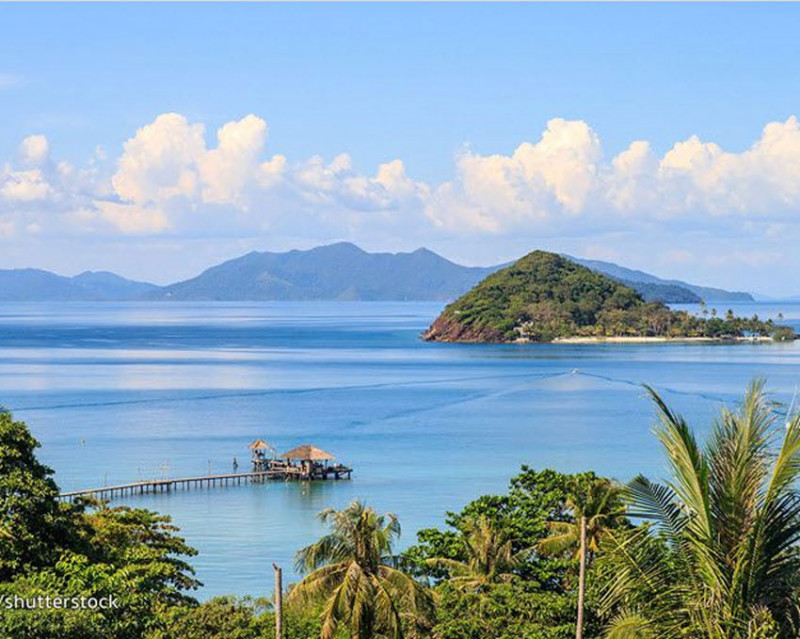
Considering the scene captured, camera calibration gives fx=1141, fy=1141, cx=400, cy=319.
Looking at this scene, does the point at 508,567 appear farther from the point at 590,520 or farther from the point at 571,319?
the point at 571,319

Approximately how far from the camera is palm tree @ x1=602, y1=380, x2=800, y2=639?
24.3 feet

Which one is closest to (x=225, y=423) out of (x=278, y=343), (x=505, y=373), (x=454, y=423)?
(x=454, y=423)

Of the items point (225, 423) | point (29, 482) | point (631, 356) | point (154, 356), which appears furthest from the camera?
point (631, 356)

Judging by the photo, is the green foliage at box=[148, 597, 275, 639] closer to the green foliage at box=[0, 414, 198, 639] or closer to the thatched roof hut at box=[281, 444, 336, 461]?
the green foliage at box=[0, 414, 198, 639]

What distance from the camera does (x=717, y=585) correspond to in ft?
24.6

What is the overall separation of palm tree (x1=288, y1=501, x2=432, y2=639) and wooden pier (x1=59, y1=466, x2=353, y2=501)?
29715mm

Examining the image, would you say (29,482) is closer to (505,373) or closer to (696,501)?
(696,501)

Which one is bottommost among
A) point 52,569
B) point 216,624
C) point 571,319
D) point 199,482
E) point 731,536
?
point 199,482

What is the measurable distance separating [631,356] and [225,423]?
74.7 m

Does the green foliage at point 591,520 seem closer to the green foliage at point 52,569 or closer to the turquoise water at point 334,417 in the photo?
the turquoise water at point 334,417

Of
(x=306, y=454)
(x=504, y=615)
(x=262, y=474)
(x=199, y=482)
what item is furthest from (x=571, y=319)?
(x=504, y=615)

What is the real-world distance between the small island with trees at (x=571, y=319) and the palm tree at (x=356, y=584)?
151m

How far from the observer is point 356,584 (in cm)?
1401

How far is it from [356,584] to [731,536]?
7232 millimetres
